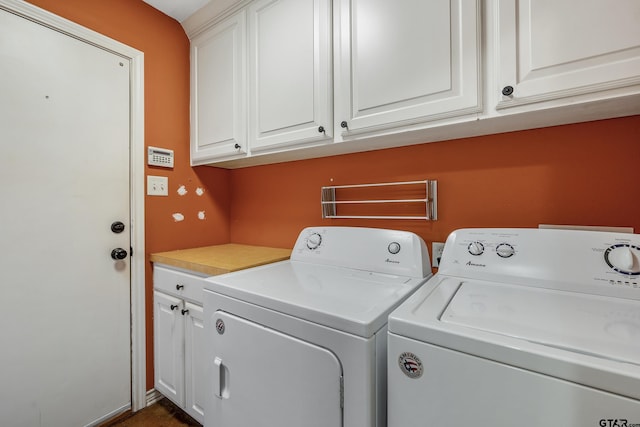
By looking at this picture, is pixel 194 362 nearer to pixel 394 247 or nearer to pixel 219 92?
pixel 394 247

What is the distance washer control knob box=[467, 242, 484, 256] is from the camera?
106cm

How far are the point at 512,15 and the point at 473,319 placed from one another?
965mm

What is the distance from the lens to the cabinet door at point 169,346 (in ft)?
5.19

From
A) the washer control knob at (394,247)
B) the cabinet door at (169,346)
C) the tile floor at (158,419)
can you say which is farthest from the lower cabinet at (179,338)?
the washer control knob at (394,247)

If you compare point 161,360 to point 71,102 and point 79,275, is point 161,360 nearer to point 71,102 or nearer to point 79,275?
point 79,275

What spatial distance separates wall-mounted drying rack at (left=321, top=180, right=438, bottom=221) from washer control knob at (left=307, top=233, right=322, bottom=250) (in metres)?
0.24

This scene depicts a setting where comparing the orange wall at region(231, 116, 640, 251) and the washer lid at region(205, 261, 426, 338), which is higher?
the orange wall at region(231, 116, 640, 251)

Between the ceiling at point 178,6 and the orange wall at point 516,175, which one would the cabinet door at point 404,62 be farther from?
the ceiling at point 178,6

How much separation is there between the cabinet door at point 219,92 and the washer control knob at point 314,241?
0.66 m

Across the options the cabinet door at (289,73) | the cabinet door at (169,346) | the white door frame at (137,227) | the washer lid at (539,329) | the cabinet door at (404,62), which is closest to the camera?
the washer lid at (539,329)

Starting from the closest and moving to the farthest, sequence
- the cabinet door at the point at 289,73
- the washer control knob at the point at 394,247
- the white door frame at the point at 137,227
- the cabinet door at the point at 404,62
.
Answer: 1. the cabinet door at the point at 404,62
2. the washer control knob at the point at 394,247
3. the cabinet door at the point at 289,73
4. the white door frame at the point at 137,227

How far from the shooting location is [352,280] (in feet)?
3.68

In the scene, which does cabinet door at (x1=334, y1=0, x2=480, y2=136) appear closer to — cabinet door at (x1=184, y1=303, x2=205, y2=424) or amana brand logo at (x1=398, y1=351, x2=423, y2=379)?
amana brand logo at (x1=398, y1=351, x2=423, y2=379)

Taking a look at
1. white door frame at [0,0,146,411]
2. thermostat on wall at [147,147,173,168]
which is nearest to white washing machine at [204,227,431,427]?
white door frame at [0,0,146,411]
